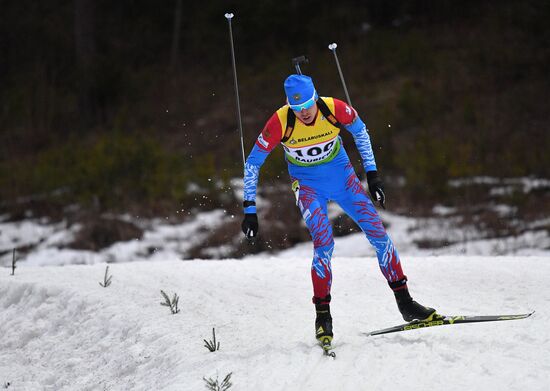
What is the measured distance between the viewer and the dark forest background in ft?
50.7

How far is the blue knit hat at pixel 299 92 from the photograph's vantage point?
495cm

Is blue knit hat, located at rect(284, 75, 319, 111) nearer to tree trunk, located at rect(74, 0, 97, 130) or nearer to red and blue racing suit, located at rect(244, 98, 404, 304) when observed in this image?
red and blue racing suit, located at rect(244, 98, 404, 304)

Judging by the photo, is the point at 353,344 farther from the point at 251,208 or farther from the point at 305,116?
the point at 305,116

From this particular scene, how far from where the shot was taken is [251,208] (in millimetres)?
5145

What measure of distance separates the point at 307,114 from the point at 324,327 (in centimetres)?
160

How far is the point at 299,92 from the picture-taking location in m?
4.95

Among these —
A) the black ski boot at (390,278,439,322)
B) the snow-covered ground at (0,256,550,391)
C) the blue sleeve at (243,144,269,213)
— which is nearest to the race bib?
the blue sleeve at (243,144,269,213)

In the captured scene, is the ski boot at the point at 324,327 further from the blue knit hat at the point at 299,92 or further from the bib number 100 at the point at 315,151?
the blue knit hat at the point at 299,92

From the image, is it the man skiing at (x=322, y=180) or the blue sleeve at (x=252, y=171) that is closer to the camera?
the man skiing at (x=322, y=180)

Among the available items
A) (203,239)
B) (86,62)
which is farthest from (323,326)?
(86,62)

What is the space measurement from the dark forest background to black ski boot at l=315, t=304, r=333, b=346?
357 inches

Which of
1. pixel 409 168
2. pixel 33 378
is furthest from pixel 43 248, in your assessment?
pixel 33 378

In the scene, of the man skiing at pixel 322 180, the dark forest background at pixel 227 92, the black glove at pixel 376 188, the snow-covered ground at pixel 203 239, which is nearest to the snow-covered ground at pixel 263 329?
the man skiing at pixel 322 180

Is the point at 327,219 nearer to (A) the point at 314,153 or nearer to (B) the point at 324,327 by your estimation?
(A) the point at 314,153
